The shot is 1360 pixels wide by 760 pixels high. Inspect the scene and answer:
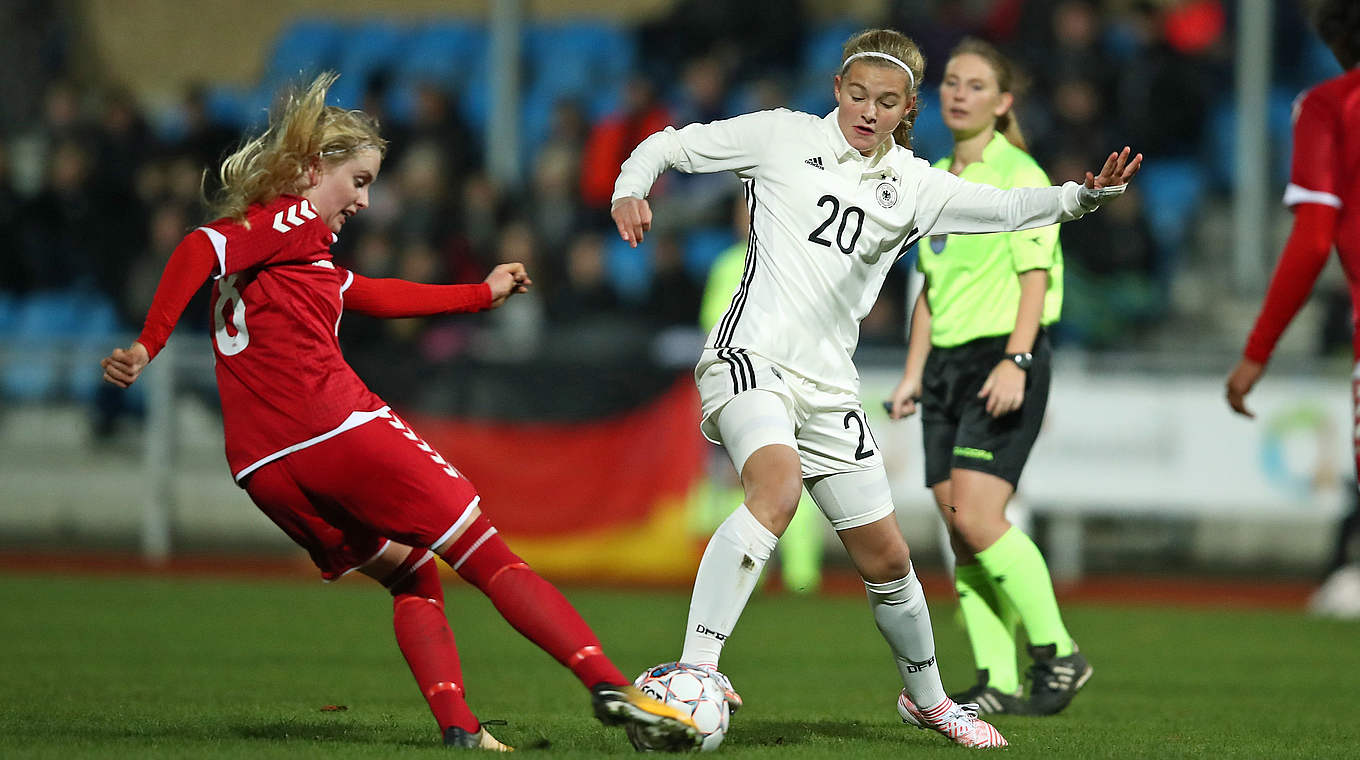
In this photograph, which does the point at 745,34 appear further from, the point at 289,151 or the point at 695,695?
the point at 695,695

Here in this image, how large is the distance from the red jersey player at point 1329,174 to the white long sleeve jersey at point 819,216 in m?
0.74

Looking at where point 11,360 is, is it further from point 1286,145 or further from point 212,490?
point 1286,145

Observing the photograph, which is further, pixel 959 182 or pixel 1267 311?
pixel 959 182

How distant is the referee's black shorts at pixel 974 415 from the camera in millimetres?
6098

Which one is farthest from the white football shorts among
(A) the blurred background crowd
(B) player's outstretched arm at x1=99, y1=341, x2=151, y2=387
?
(A) the blurred background crowd

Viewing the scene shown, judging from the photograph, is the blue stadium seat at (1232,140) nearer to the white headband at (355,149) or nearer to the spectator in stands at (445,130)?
the spectator in stands at (445,130)

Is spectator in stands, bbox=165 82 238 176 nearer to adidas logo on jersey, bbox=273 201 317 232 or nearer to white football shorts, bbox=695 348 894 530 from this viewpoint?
adidas logo on jersey, bbox=273 201 317 232

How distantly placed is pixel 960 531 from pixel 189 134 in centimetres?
1192

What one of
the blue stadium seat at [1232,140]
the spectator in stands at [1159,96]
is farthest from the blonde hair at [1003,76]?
the blue stadium seat at [1232,140]

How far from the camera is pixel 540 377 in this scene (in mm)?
12812

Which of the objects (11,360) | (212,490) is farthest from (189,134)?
(212,490)

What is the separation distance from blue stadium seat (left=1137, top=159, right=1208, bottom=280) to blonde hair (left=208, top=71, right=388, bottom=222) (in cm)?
1118

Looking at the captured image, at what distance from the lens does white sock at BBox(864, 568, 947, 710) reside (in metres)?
5.11

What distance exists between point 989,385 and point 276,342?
2.53 metres
